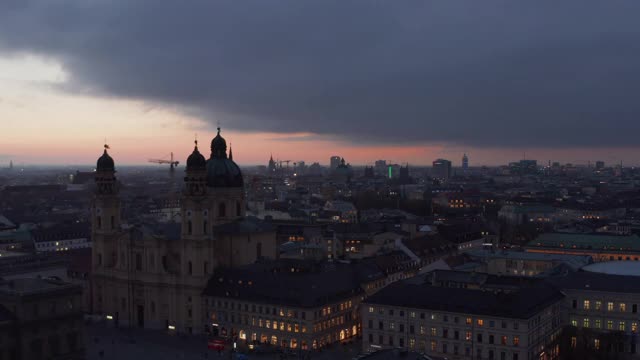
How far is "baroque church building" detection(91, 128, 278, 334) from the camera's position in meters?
95.2

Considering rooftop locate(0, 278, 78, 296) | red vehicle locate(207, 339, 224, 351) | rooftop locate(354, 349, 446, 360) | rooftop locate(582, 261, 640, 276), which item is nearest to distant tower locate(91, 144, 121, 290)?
red vehicle locate(207, 339, 224, 351)

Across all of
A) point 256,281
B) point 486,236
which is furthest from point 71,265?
point 486,236

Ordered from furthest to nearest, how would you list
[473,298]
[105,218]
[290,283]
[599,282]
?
1. [105,218]
2. [290,283]
3. [599,282]
4. [473,298]

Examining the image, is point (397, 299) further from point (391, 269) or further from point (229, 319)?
point (391, 269)

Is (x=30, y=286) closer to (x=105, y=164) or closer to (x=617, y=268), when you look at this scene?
(x=105, y=164)

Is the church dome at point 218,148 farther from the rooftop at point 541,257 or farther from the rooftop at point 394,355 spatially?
the rooftop at point 394,355

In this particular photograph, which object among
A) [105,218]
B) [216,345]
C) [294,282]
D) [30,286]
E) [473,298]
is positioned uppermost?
[105,218]

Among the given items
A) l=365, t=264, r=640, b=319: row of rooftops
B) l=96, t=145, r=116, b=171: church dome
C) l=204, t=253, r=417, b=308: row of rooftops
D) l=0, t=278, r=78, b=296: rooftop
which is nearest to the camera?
l=0, t=278, r=78, b=296: rooftop

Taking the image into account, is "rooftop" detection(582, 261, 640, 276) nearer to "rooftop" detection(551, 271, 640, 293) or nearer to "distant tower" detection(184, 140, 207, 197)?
"rooftop" detection(551, 271, 640, 293)

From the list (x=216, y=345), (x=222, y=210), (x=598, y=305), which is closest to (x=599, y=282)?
(x=598, y=305)

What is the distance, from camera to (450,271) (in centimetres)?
9650

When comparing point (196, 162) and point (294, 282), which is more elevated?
point (196, 162)

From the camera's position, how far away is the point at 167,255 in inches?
3866

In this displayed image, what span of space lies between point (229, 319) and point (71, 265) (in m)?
33.2
